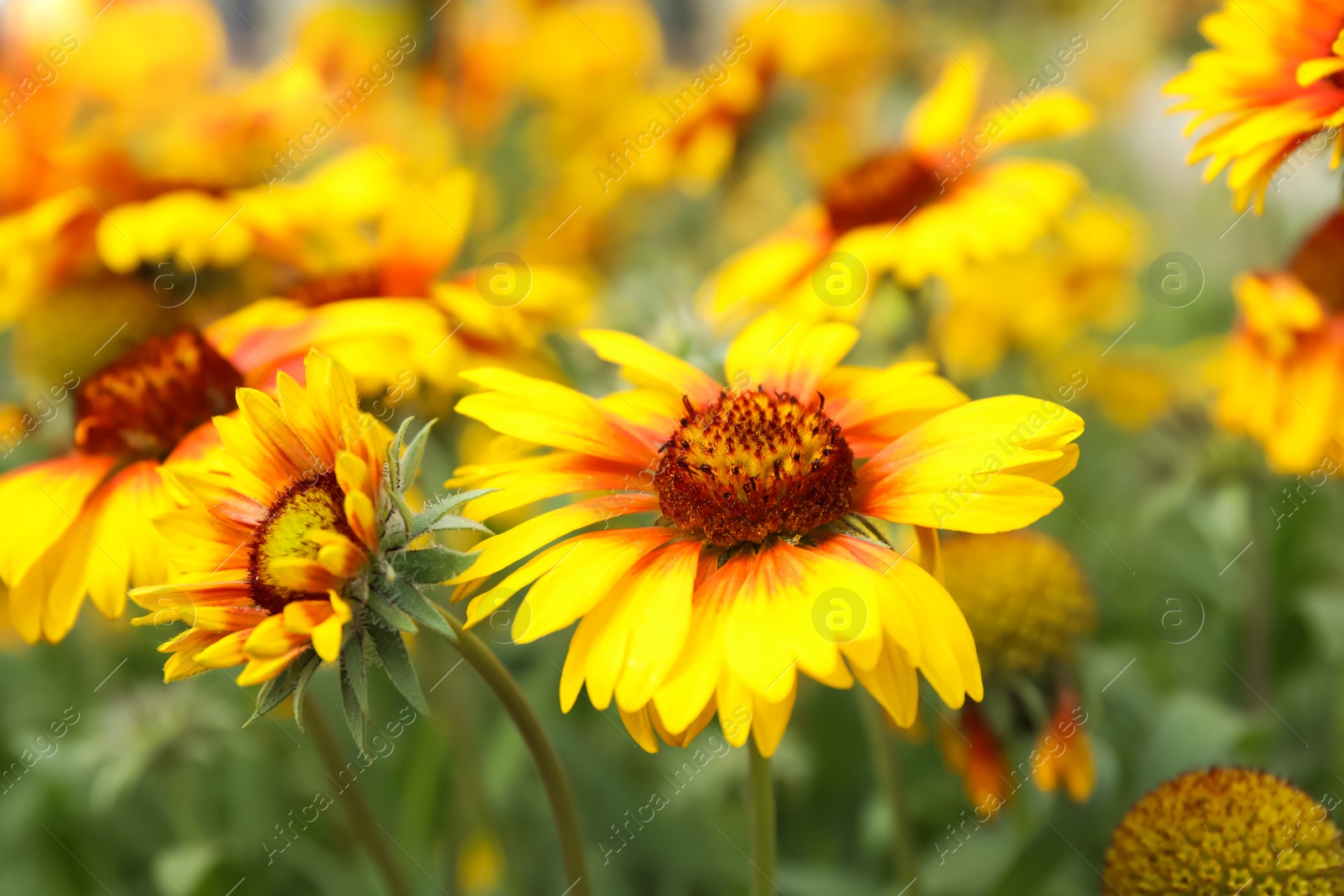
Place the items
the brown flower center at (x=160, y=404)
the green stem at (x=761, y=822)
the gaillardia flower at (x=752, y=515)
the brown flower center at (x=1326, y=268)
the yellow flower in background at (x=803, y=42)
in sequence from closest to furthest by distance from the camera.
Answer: the gaillardia flower at (x=752, y=515)
the green stem at (x=761, y=822)
the brown flower center at (x=160, y=404)
the brown flower center at (x=1326, y=268)
the yellow flower in background at (x=803, y=42)

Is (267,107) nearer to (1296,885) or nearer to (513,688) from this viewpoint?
(513,688)

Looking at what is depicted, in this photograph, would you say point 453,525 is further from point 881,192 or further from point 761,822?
point 881,192

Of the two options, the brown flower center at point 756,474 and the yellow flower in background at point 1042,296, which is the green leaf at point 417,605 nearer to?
the brown flower center at point 756,474

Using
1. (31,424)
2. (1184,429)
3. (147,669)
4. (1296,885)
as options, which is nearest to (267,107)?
(31,424)

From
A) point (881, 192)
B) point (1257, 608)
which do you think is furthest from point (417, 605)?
point (1257, 608)

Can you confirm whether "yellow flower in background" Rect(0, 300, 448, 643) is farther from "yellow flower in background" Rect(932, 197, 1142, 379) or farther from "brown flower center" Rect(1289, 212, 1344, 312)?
"yellow flower in background" Rect(932, 197, 1142, 379)

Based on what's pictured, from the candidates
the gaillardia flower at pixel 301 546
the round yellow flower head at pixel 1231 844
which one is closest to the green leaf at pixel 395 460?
the gaillardia flower at pixel 301 546

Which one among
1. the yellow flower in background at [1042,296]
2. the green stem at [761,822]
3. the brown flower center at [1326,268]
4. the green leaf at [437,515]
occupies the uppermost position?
the green leaf at [437,515]
